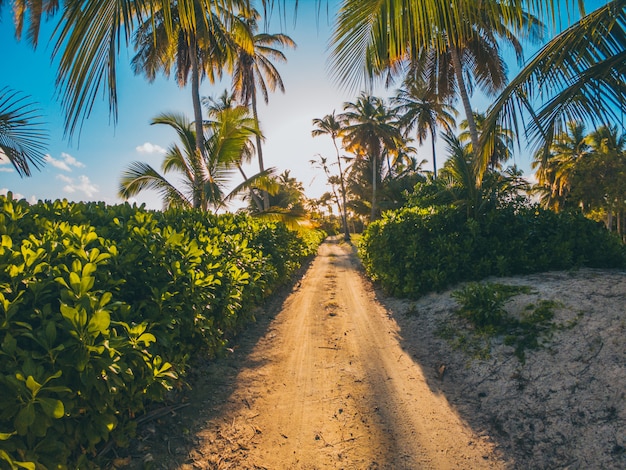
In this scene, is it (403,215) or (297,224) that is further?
(297,224)

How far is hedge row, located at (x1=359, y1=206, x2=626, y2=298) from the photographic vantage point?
568 cm

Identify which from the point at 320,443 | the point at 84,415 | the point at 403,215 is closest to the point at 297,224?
the point at 403,215

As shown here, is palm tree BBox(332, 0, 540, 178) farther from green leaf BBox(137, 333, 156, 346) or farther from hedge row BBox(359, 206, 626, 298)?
hedge row BBox(359, 206, 626, 298)

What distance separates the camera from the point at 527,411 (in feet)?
8.92

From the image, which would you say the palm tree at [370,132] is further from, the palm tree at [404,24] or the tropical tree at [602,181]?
the palm tree at [404,24]

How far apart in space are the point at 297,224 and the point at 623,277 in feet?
21.9

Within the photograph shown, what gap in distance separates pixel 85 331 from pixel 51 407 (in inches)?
14.9

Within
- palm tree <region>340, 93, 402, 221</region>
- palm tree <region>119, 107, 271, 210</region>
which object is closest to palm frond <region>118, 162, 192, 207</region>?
palm tree <region>119, 107, 271, 210</region>

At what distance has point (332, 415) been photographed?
2.87m

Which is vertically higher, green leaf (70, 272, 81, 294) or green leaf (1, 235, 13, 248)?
green leaf (1, 235, 13, 248)

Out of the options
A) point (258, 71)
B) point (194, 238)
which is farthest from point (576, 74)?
point (258, 71)

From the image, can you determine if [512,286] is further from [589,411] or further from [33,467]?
[33,467]

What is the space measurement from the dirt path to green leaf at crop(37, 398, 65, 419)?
1.16 meters

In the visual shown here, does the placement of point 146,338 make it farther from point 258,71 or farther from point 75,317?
point 258,71
